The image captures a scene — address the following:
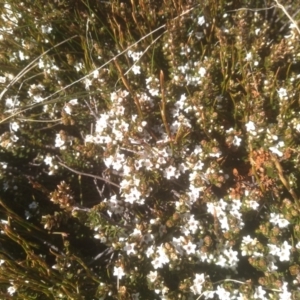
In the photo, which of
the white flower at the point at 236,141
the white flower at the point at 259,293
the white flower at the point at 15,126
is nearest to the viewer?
the white flower at the point at 259,293

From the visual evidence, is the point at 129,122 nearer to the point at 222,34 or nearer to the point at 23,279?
the point at 222,34

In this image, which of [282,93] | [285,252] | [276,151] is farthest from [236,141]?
[285,252]

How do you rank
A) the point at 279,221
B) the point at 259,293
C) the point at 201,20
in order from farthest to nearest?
1. the point at 201,20
2. the point at 279,221
3. the point at 259,293

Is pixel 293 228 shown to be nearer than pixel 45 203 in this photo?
Yes

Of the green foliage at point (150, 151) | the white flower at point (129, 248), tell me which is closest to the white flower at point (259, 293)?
the green foliage at point (150, 151)

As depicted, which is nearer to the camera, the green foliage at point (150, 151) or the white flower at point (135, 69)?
the green foliage at point (150, 151)

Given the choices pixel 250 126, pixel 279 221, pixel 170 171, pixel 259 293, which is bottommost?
pixel 259 293

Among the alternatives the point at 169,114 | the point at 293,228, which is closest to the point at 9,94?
the point at 169,114

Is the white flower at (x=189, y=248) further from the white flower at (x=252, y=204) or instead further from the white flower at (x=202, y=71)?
the white flower at (x=202, y=71)

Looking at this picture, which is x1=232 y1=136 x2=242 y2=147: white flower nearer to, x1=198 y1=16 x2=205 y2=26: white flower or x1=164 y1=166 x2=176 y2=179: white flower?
x1=164 y1=166 x2=176 y2=179: white flower

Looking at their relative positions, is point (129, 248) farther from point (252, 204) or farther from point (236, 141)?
point (236, 141)

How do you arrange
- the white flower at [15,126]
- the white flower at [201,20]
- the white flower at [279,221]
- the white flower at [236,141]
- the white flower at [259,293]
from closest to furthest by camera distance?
1. the white flower at [259,293]
2. the white flower at [279,221]
3. the white flower at [236,141]
4. the white flower at [15,126]
5. the white flower at [201,20]
